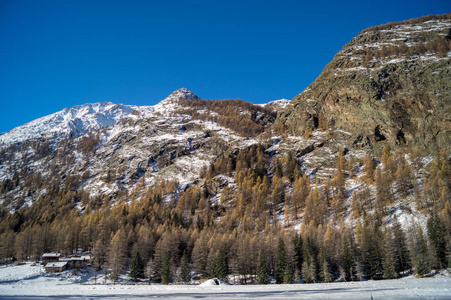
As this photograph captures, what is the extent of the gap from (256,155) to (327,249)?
96447 mm

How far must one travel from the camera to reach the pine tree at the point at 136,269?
74.2 metres

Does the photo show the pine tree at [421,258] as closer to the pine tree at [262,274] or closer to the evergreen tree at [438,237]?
the evergreen tree at [438,237]

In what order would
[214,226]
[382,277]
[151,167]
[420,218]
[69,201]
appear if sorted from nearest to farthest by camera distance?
[382,277], [420,218], [214,226], [69,201], [151,167]

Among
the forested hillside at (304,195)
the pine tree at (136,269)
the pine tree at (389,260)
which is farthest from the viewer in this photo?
the pine tree at (136,269)

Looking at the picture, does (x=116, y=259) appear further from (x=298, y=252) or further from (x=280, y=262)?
(x=298, y=252)

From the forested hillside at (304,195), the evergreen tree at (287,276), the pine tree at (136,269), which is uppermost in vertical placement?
the forested hillside at (304,195)

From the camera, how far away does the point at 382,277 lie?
61.9m

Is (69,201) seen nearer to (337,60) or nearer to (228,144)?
(228,144)

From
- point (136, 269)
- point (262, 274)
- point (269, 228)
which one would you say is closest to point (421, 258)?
point (262, 274)

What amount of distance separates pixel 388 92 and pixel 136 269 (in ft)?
472

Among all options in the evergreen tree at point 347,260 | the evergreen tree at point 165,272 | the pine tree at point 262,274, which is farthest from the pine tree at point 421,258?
the evergreen tree at point 165,272

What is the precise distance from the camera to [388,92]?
13850 centimetres

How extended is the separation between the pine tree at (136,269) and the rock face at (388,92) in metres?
114

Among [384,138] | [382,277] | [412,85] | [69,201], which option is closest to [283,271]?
[382,277]
